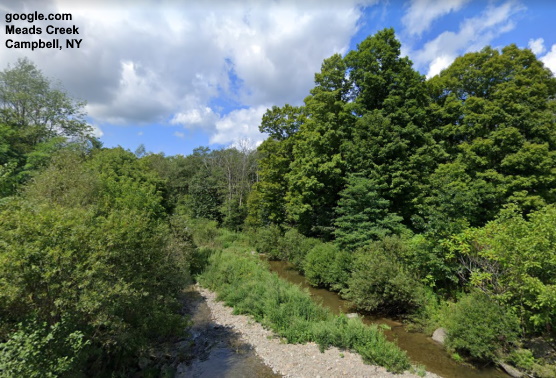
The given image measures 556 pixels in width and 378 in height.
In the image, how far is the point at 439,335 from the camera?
10.4 meters

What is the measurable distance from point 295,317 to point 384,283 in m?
4.73

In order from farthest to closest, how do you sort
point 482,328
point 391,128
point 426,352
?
point 391,128 → point 426,352 → point 482,328

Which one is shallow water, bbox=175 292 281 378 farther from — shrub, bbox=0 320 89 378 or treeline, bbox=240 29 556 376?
treeline, bbox=240 29 556 376

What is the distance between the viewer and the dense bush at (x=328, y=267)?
14883 mm

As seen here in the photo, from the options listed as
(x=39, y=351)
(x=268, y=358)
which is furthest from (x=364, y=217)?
(x=39, y=351)

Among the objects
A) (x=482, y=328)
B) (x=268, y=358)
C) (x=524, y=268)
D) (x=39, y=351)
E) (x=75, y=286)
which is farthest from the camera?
(x=268, y=358)

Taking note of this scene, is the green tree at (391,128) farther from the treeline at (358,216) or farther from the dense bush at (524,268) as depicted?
the dense bush at (524,268)

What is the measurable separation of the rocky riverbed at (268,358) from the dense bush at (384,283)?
371 cm

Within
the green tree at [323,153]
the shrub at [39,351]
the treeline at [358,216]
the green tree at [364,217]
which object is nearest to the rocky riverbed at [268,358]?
the treeline at [358,216]

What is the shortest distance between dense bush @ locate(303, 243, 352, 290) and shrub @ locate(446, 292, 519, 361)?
5.99 m

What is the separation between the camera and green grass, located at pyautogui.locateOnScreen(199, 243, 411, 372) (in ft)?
29.5

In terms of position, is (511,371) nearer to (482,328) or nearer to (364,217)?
(482,328)

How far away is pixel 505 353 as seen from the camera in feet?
28.1

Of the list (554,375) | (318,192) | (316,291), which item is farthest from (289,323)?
(318,192)
